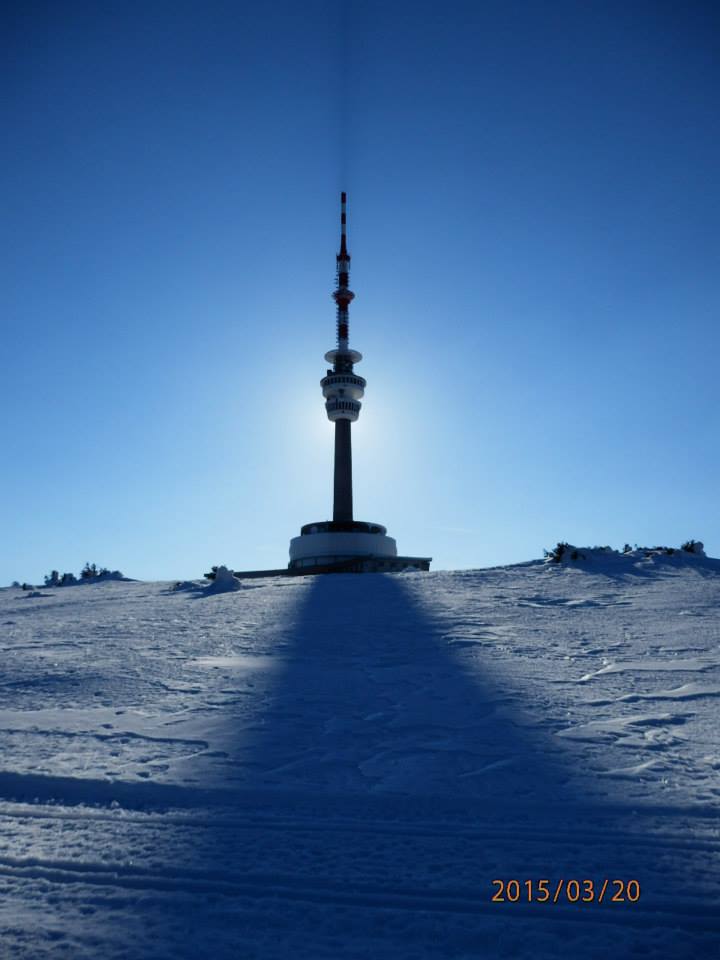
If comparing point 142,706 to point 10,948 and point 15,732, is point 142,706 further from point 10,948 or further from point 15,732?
point 10,948

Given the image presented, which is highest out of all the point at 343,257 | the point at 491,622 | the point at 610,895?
the point at 343,257

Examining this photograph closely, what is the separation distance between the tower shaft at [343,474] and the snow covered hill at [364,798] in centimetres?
4535

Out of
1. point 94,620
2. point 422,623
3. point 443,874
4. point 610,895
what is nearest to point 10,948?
point 443,874

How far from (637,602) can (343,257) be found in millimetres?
60040

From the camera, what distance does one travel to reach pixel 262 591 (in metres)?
12.1

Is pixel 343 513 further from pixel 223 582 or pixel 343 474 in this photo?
pixel 223 582

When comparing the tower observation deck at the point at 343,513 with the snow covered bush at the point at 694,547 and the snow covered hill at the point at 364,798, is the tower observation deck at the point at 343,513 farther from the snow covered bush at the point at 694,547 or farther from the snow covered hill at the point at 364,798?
the snow covered hill at the point at 364,798

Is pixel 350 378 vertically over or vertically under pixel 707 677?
over

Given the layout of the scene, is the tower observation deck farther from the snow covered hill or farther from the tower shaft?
the snow covered hill

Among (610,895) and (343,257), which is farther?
(343,257)

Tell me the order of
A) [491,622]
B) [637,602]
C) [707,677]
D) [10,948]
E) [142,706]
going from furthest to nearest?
[637,602], [491,622], [707,677], [142,706], [10,948]

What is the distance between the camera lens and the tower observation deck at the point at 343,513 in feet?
142
